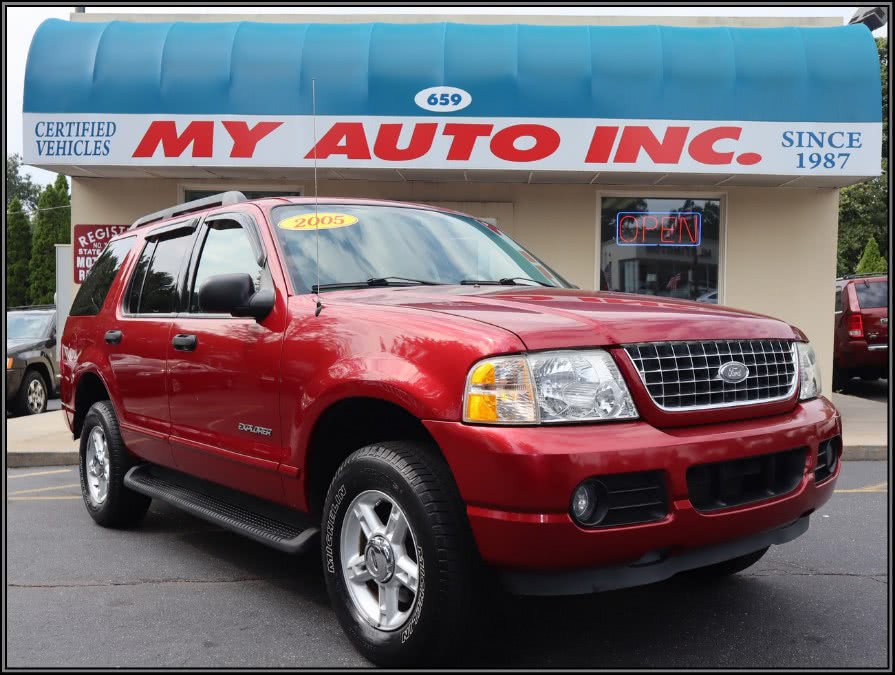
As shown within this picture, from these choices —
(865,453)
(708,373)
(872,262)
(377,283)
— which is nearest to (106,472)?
(377,283)

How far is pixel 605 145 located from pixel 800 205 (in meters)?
3.45

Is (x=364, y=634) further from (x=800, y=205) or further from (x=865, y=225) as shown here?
(x=865, y=225)

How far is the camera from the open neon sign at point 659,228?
11273mm

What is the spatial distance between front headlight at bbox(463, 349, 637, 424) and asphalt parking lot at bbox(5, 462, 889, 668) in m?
0.73

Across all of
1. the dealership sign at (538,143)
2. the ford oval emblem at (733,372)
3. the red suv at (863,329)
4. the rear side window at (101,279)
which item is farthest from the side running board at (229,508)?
the red suv at (863,329)

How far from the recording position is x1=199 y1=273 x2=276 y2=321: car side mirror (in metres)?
3.41

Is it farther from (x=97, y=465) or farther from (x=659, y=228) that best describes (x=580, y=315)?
(x=659, y=228)

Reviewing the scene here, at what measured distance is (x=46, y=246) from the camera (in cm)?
4156

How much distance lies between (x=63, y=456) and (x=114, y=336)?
12.8 feet

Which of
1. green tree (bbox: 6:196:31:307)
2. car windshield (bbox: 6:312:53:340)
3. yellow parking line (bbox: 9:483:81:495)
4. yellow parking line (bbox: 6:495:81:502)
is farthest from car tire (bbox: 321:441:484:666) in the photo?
green tree (bbox: 6:196:31:307)

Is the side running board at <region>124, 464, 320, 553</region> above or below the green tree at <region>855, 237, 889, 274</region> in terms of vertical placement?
below

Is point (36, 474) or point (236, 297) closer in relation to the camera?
point (236, 297)

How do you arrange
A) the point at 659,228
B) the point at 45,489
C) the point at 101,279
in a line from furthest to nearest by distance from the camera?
the point at 659,228 < the point at 45,489 < the point at 101,279

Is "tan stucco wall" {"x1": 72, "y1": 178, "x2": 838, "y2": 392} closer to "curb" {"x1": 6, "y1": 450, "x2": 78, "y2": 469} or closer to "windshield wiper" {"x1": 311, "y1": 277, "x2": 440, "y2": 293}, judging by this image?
"curb" {"x1": 6, "y1": 450, "x2": 78, "y2": 469}
